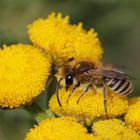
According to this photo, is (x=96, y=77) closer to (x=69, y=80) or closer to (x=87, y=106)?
(x=69, y=80)

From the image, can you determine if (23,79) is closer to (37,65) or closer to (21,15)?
(37,65)

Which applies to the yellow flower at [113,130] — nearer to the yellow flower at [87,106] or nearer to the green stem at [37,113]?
the yellow flower at [87,106]

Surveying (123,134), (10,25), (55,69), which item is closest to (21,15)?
(10,25)

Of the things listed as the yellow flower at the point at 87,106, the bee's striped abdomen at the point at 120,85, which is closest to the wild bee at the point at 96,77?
the bee's striped abdomen at the point at 120,85

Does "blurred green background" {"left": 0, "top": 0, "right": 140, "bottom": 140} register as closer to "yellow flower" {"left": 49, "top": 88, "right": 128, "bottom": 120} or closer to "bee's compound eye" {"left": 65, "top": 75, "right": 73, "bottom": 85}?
"bee's compound eye" {"left": 65, "top": 75, "right": 73, "bottom": 85}

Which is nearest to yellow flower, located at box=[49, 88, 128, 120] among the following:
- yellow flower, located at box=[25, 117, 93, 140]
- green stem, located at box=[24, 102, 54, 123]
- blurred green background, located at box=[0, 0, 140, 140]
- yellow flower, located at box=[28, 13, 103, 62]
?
green stem, located at box=[24, 102, 54, 123]

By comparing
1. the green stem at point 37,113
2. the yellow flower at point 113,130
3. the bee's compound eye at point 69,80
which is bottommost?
the yellow flower at point 113,130

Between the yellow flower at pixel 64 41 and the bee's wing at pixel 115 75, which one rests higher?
the yellow flower at pixel 64 41
